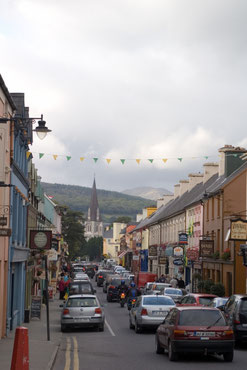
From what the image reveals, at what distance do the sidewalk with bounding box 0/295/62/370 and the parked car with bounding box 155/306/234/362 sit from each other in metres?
3.07

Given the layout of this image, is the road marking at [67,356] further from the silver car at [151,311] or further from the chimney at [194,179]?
the chimney at [194,179]

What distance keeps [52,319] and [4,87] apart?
51.5ft

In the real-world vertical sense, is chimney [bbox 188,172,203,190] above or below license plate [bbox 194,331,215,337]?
above

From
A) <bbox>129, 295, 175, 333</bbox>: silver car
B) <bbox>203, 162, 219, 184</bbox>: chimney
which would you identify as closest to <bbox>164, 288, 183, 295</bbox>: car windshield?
<bbox>129, 295, 175, 333</bbox>: silver car

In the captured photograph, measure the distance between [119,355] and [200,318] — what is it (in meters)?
2.97

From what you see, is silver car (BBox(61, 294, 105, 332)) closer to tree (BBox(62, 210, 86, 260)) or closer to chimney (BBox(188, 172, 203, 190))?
chimney (BBox(188, 172, 203, 190))

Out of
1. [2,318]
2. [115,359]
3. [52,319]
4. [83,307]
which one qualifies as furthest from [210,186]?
[115,359]

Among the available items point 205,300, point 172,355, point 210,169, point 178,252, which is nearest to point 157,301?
point 205,300

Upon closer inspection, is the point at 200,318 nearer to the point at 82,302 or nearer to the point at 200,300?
the point at 200,300

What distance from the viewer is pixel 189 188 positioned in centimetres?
7019

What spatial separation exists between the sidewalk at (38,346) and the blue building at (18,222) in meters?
0.97

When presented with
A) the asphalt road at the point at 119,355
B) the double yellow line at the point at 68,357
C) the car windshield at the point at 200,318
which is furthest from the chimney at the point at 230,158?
the car windshield at the point at 200,318

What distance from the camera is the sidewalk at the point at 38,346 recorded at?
15.8 meters

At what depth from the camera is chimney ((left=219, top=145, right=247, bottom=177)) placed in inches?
1839
